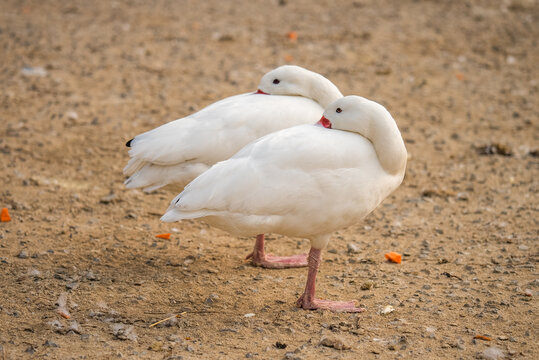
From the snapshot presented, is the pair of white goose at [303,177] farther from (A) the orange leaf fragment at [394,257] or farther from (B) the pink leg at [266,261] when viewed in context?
(A) the orange leaf fragment at [394,257]

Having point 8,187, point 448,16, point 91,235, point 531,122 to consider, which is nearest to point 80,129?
point 8,187

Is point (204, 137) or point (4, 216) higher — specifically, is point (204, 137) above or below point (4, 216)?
above

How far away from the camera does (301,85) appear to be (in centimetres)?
546

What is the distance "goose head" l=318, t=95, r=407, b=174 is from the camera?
4371 mm

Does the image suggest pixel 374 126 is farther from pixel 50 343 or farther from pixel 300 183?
pixel 50 343

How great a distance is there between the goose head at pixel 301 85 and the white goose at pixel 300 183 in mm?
992

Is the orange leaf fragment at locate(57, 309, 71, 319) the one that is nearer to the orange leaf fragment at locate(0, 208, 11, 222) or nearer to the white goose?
the white goose

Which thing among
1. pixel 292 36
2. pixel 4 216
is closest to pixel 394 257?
pixel 4 216

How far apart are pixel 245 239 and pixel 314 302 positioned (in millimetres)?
1429

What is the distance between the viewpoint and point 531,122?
820 cm

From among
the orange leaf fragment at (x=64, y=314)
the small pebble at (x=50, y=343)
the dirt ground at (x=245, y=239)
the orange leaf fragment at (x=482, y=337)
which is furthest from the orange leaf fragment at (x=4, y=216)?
the orange leaf fragment at (x=482, y=337)

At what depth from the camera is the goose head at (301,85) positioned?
213 inches

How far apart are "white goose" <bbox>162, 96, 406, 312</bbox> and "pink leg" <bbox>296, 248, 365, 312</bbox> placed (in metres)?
0.28

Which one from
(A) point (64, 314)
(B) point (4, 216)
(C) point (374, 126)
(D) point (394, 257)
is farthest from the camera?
(B) point (4, 216)
